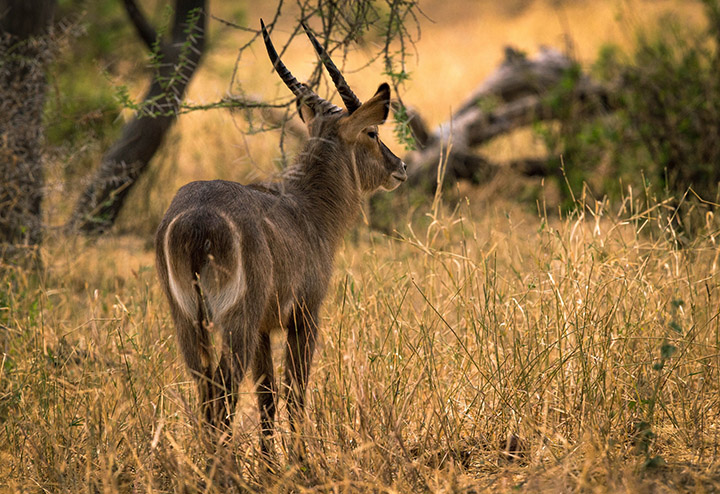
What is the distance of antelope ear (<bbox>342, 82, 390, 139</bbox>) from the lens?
3735mm

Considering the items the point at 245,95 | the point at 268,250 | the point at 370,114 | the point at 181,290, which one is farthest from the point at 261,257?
the point at 245,95

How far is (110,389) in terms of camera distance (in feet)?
12.8

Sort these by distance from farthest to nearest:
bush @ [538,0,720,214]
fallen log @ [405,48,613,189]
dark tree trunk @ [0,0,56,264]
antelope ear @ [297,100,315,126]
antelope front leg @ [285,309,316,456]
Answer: fallen log @ [405,48,613,189] < bush @ [538,0,720,214] < dark tree trunk @ [0,0,56,264] < antelope ear @ [297,100,315,126] < antelope front leg @ [285,309,316,456]

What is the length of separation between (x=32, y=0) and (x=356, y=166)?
3.27 m

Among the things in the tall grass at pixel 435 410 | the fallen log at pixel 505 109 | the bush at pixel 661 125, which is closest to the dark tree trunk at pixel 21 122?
the tall grass at pixel 435 410

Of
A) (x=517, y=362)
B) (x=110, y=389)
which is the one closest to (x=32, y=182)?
(x=110, y=389)

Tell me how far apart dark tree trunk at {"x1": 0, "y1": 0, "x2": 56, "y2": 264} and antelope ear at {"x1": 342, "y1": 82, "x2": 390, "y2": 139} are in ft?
8.08

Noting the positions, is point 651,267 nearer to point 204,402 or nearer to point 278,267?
point 278,267

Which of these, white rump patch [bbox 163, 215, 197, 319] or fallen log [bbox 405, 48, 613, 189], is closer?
white rump patch [bbox 163, 215, 197, 319]

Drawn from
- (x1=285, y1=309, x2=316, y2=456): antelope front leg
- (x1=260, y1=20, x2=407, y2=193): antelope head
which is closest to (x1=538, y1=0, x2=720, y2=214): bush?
(x1=260, y1=20, x2=407, y2=193): antelope head

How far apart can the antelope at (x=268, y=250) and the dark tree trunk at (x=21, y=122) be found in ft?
7.34

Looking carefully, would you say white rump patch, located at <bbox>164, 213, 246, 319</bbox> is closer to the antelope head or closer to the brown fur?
the brown fur

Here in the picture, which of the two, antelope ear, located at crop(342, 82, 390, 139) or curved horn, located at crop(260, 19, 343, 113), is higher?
curved horn, located at crop(260, 19, 343, 113)

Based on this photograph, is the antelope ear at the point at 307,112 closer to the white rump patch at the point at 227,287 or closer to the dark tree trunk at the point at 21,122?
the white rump patch at the point at 227,287
